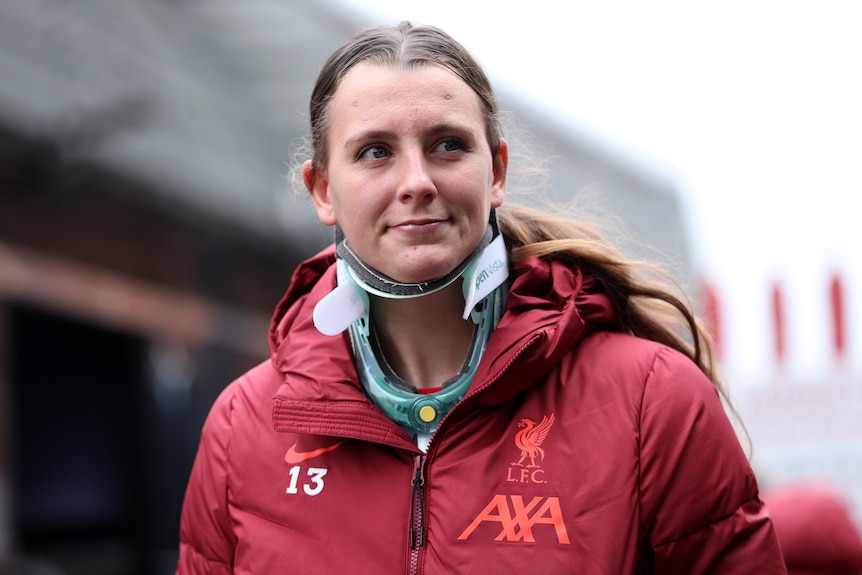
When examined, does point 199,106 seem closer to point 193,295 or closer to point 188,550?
point 193,295

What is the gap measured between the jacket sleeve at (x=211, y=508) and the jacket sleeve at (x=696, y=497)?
0.72 meters

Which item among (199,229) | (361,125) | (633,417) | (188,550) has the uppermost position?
(199,229)

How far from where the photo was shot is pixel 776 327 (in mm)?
12180

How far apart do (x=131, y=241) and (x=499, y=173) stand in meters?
6.73

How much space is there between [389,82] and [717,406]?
0.73 m

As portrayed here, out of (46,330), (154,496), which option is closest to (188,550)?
(46,330)

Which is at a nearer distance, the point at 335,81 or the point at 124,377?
the point at 335,81

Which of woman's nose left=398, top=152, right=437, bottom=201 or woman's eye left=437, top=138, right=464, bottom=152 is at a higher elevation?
woman's eye left=437, top=138, right=464, bottom=152

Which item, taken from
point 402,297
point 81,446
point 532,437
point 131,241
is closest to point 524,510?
point 532,437

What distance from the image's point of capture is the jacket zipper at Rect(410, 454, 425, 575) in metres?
2.02

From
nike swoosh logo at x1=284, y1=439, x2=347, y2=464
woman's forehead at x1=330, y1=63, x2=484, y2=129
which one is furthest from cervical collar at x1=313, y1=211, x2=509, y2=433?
woman's forehead at x1=330, y1=63, x2=484, y2=129

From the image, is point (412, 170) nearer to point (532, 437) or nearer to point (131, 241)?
point (532, 437)

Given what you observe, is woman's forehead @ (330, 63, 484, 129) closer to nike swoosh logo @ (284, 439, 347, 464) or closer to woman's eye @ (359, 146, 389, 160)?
woman's eye @ (359, 146, 389, 160)

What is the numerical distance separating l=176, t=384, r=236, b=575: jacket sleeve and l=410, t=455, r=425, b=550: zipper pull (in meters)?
0.37
